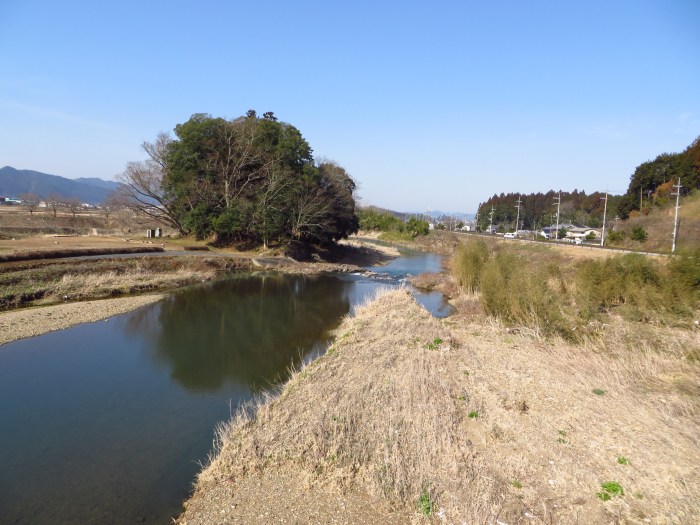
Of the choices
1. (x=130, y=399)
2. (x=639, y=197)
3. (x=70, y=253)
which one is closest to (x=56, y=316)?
(x=130, y=399)

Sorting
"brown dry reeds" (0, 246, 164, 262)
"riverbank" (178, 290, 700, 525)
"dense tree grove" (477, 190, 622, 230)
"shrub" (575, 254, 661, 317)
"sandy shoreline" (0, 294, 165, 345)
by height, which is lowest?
"sandy shoreline" (0, 294, 165, 345)

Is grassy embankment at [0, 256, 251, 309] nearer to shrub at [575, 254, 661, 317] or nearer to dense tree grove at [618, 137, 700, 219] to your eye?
shrub at [575, 254, 661, 317]

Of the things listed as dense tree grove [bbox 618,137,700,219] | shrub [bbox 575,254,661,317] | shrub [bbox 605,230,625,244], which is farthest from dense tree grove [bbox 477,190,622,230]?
shrub [bbox 575,254,661,317]

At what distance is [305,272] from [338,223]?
12.5 m

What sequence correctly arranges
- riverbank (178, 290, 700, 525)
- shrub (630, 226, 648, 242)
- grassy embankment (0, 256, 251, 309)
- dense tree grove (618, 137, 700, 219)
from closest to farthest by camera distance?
1. riverbank (178, 290, 700, 525)
2. grassy embankment (0, 256, 251, 309)
3. shrub (630, 226, 648, 242)
4. dense tree grove (618, 137, 700, 219)

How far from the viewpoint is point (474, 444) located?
6.99 meters

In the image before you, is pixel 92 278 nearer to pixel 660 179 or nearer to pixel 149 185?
pixel 149 185

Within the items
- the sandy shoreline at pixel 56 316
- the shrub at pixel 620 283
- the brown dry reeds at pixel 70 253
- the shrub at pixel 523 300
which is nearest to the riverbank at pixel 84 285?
the sandy shoreline at pixel 56 316

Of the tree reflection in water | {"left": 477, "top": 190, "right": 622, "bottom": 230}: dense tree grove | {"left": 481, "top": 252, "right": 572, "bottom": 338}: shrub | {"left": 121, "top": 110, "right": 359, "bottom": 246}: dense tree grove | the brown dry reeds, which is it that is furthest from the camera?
{"left": 477, "top": 190, "right": 622, "bottom": 230}: dense tree grove

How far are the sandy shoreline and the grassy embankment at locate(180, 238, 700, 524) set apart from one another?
10.5 metres

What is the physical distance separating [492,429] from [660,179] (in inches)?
2475

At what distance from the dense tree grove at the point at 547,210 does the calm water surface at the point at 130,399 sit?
75.2 metres

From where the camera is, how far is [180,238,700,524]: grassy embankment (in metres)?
5.64

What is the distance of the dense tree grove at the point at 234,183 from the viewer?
3669 centimetres
